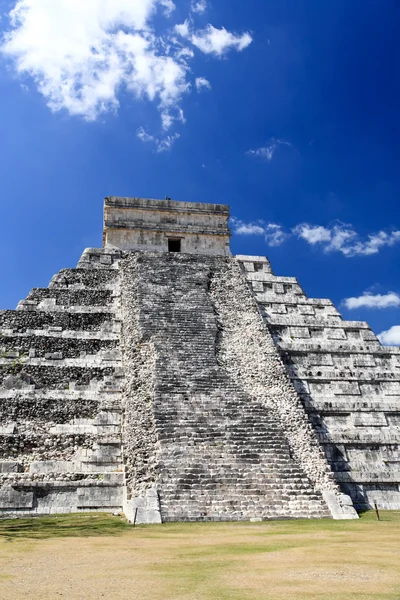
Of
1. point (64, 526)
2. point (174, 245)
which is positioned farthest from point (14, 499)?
point (174, 245)

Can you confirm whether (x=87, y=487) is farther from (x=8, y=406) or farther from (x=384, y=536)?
(x=384, y=536)

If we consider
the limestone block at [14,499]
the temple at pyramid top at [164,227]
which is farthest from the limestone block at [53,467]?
the temple at pyramid top at [164,227]

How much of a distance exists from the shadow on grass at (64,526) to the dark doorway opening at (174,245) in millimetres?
12779

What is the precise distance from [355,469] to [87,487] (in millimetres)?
6482

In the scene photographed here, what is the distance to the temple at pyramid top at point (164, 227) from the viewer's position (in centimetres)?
2050

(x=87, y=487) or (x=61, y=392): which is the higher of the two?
(x=61, y=392)

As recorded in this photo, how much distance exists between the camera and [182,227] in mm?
20969

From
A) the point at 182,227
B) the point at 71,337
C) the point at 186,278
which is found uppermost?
the point at 182,227

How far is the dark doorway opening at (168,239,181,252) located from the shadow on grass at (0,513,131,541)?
12779 mm

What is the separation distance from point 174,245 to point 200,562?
16.7 metres

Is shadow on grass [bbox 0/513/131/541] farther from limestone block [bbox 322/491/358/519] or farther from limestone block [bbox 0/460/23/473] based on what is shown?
limestone block [bbox 322/491/358/519]

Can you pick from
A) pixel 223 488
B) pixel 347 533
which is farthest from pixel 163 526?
pixel 347 533

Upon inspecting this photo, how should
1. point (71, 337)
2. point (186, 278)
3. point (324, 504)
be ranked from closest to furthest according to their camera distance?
point (324, 504)
point (71, 337)
point (186, 278)

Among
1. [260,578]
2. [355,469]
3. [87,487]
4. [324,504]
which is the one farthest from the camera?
[355,469]
